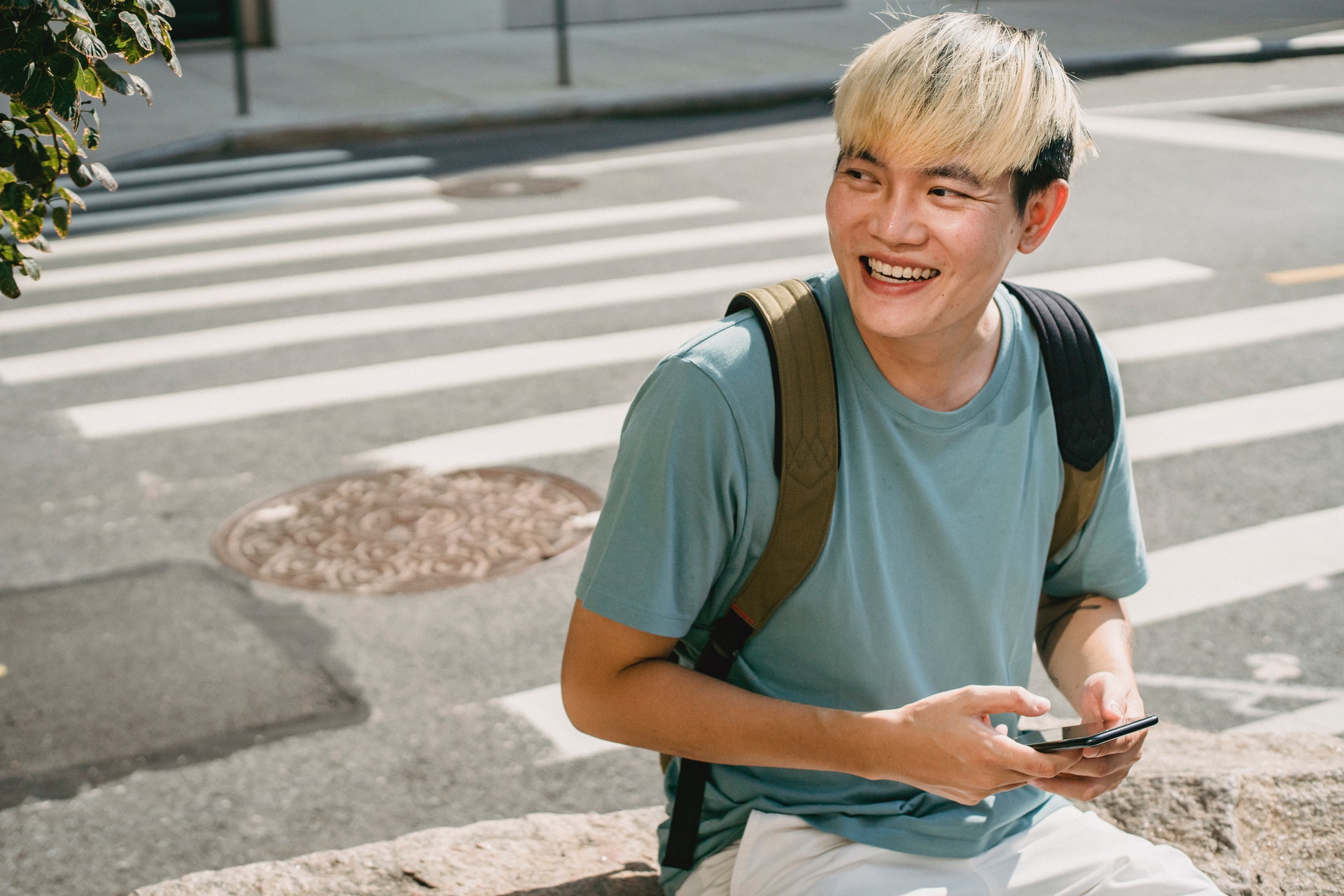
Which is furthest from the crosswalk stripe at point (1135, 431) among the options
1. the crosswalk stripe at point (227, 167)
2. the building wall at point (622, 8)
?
the building wall at point (622, 8)

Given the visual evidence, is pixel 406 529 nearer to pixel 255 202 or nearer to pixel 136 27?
pixel 136 27

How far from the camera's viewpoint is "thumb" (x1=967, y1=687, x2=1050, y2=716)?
1.95 metres

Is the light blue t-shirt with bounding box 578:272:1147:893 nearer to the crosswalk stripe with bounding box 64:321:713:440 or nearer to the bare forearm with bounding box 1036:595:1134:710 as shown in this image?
the bare forearm with bounding box 1036:595:1134:710

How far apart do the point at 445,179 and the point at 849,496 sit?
992 centimetres

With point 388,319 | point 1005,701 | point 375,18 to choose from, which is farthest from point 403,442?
point 375,18

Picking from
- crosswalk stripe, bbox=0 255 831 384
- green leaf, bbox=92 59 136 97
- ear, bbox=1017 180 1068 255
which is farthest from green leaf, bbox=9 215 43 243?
crosswalk stripe, bbox=0 255 831 384

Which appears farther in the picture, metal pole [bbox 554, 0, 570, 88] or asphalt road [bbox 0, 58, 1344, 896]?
metal pole [bbox 554, 0, 570, 88]

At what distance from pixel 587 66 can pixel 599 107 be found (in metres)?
2.39

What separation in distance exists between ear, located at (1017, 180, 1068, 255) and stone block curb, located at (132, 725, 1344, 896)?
1108 mm

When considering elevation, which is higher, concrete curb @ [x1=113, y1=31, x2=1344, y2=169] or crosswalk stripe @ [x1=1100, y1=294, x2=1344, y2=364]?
concrete curb @ [x1=113, y1=31, x2=1344, y2=169]

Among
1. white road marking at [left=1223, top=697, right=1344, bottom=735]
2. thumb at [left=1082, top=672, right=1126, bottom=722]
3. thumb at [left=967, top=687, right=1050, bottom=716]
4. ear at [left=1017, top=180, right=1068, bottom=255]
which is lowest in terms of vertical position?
white road marking at [left=1223, top=697, right=1344, bottom=735]

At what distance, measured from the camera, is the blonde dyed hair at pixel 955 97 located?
2197mm

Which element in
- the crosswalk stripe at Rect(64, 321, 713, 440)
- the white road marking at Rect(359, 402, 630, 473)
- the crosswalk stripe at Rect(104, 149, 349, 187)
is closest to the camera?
the white road marking at Rect(359, 402, 630, 473)

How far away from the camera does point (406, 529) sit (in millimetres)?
5500
